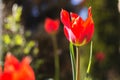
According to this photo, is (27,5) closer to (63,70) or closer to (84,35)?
(63,70)

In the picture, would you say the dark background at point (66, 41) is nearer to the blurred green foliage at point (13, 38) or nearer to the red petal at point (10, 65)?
the blurred green foliage at point (13, 38)

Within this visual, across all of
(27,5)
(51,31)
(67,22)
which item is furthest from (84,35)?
(27,5)

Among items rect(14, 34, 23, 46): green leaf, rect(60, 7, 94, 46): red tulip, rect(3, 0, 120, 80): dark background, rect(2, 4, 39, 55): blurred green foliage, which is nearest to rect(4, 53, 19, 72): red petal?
rect(60, 7, 94, 46): red tulip

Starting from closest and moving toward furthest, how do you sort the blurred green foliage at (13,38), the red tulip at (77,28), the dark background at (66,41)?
the red tulip at (77,28)
the blurred green foliage at (13,38)
the dark background at (66,41)

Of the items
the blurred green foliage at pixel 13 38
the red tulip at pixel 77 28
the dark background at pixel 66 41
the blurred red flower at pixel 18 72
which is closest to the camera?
the blurred red flower at pixel 18 72

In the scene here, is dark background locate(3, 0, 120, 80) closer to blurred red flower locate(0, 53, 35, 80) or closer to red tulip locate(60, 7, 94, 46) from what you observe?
red tulip locate(60, 7, 94, 46)

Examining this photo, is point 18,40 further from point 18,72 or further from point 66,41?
point 18,72

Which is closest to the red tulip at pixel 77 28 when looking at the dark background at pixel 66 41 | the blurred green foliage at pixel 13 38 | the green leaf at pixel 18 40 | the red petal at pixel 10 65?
the red petal at pixel 10 65

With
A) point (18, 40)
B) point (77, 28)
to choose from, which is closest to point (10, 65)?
point (77, 28)
